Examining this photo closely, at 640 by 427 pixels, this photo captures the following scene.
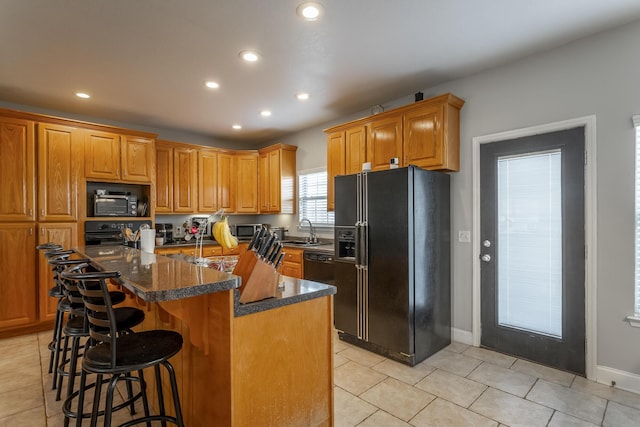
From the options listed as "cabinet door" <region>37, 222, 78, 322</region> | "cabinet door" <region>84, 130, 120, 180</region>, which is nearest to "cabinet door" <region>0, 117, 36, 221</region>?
"cabinet door" <region>37, 222, 78, 322</region>

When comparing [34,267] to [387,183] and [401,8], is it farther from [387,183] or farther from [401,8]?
[401,8]

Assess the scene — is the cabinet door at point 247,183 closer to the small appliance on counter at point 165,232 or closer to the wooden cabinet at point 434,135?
the small appliance on counter at point 165,232

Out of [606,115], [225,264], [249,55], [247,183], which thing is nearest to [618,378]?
[606,115]

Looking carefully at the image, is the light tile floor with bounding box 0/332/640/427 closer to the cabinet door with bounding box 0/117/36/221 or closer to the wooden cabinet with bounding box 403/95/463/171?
the cabinet door with bounding box 0/117/36/221

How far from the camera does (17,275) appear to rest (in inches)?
147

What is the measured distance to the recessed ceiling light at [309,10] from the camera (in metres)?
2.22

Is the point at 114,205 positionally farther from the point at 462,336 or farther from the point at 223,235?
the point at 462,336

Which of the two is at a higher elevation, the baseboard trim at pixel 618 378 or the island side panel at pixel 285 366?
the island side panel at pixel 285 366

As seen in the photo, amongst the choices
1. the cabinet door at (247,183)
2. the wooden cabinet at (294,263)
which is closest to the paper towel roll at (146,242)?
the wooden cabinet at (294,263)

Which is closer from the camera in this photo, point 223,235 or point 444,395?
point 223,235

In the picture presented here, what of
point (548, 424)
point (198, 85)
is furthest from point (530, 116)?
point (198, 85)

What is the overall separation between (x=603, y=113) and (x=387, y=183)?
5.81 feet

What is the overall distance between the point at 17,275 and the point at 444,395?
4619 mm

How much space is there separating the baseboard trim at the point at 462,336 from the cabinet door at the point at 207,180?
158 inches
